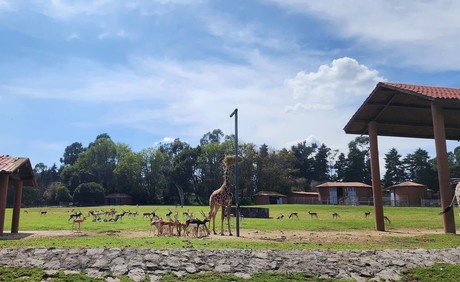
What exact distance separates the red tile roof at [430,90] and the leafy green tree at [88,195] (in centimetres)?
7184

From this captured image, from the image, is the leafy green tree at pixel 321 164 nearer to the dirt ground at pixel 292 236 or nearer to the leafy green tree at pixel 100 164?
the leafy green tree at pixel 100 164

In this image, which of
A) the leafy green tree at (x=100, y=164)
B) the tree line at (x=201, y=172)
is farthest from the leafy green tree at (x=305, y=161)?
the leafy green tree at (x=100, y=164)

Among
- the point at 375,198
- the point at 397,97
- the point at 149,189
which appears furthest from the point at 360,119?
the point at 149,189

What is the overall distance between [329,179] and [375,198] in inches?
3444

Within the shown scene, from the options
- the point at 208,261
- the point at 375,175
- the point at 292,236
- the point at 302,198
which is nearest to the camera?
the point at 208,261

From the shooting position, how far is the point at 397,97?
22312mm

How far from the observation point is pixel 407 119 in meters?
24.9

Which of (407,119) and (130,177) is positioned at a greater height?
(130,177)

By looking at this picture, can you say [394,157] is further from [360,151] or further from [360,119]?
[360,119]

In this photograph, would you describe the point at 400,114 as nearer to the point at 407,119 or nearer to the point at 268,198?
the point at 407,119

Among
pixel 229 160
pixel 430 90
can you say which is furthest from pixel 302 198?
pixel 430 90

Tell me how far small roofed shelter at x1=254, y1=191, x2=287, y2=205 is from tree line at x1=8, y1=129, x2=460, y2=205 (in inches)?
92.6

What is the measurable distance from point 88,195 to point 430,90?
244 ft

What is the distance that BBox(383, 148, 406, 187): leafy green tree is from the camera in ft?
321
